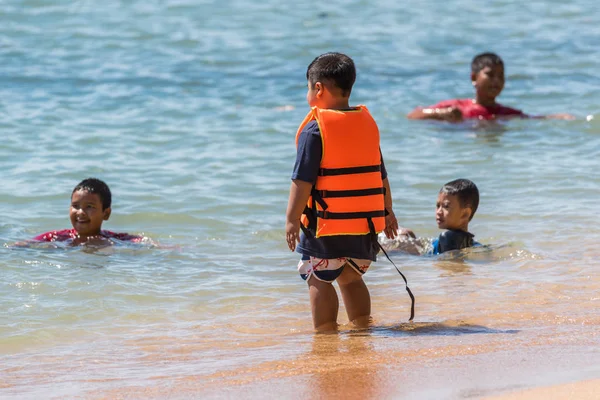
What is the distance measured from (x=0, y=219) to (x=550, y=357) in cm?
521

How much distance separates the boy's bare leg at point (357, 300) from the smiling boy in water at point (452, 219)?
81.4 inches

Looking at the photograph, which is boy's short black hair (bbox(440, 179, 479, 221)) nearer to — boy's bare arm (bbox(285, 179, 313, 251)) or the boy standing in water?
the boy standing in water

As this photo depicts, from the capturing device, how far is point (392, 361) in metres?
4.27

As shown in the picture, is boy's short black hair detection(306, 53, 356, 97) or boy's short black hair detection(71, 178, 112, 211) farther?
boy's short black hair detection(71, 178, 112, 211)

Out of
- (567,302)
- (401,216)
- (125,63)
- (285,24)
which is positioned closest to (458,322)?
(567,302)

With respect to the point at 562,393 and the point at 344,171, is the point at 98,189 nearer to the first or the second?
the point at 344,171

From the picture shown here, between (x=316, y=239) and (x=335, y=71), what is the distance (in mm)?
795

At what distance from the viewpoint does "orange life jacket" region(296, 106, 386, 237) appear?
4.69m

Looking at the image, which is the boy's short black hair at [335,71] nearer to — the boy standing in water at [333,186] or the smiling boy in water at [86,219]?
the boy standing in water at [333,186]

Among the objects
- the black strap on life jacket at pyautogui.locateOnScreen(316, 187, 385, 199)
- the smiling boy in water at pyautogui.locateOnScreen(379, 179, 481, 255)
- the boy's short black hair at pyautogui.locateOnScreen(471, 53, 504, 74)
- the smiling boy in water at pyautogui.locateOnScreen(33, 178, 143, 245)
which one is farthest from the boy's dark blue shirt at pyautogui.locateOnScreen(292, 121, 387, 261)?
the boy's short black hair at pyautogui.locateOnScreen(471, 53, 504, 74)

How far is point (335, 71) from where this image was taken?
4715mm

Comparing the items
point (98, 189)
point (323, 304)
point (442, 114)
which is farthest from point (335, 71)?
point (442, 114)

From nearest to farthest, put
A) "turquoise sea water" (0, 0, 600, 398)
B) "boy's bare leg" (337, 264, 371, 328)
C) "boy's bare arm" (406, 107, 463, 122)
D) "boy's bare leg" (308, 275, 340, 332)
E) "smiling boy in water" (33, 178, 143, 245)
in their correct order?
1. "boy's bare leg" (308, 275, 340, 332)
2. "boy's bare leg" (337, 264, 371, 328)
3. "turquoise sea water" (0, 0, 600, 398)
4. "smiling boy in water" (33, 178, 143, 245)
5. "boy's bare arm" (406, 107, 463, 122)

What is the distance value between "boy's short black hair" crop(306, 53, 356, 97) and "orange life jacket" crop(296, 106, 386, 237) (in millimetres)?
136
